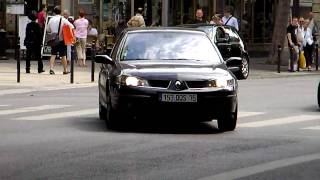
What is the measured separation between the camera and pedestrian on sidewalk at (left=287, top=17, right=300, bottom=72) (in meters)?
28.9

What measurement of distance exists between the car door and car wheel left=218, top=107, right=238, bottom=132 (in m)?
11.1

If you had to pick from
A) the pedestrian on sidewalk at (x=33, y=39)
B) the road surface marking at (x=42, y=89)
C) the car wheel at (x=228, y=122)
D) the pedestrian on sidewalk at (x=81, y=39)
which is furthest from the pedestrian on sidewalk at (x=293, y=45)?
the car wheel at (x=228, y=122)

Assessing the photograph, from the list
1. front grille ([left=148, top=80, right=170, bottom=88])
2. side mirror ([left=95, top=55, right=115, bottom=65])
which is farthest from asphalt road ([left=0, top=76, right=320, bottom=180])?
side mirror ([left=95, top=55, right=115, bottom=65])

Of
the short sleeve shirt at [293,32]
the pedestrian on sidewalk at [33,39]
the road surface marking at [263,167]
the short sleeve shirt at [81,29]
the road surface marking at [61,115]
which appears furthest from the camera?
the short sleeve shirt at [293,32]

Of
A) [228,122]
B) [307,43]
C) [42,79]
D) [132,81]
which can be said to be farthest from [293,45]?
[132,81]

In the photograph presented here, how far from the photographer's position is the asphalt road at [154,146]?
9.03m

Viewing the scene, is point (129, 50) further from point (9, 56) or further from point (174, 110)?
point (9, 56)

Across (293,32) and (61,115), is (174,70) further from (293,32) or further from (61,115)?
(293,32)

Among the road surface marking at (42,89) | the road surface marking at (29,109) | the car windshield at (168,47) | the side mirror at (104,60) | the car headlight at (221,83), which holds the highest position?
the car windshield at (168,47)

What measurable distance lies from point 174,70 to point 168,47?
1233 millimetres

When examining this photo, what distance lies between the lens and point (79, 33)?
28.7 meters

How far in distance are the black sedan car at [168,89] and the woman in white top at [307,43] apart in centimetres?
1768

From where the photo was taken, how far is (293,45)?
29031 mm

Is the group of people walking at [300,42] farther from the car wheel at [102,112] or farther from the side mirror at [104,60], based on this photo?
the side mirror at [104,60]
